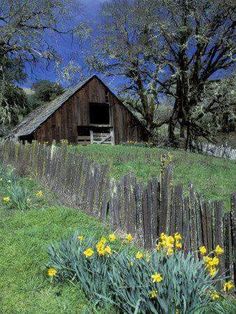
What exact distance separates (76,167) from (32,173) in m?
3.78

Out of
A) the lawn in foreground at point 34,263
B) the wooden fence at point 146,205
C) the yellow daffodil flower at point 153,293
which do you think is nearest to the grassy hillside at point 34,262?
the lawn in foreground at point 34,263

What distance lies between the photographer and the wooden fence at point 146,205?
4.64 meters

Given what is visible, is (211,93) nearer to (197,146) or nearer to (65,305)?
(197,146)

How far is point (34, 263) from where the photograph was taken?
5023 millimetres

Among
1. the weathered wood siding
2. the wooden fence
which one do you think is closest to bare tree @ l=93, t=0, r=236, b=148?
the weathered wood siding

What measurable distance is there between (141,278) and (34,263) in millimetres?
1840

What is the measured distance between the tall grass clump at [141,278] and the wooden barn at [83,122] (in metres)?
24.9

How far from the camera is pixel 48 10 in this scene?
27.2m

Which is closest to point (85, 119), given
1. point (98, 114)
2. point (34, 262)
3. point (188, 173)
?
point (98, 114)

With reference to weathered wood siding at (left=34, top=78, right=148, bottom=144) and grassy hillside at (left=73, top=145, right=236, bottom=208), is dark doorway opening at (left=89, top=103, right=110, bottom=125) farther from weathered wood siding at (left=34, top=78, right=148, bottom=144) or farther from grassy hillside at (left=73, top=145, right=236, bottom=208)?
grassy hillside at (left=73, top=145, right=236, bottom=208)

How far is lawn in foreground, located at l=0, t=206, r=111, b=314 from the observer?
4.11m

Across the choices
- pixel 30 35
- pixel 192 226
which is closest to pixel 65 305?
pixel 192 226

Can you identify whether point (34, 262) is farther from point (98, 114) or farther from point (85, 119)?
point (98, 114)

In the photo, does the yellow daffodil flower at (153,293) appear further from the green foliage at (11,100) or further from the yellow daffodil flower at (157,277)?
the green foliage at (11,100)
